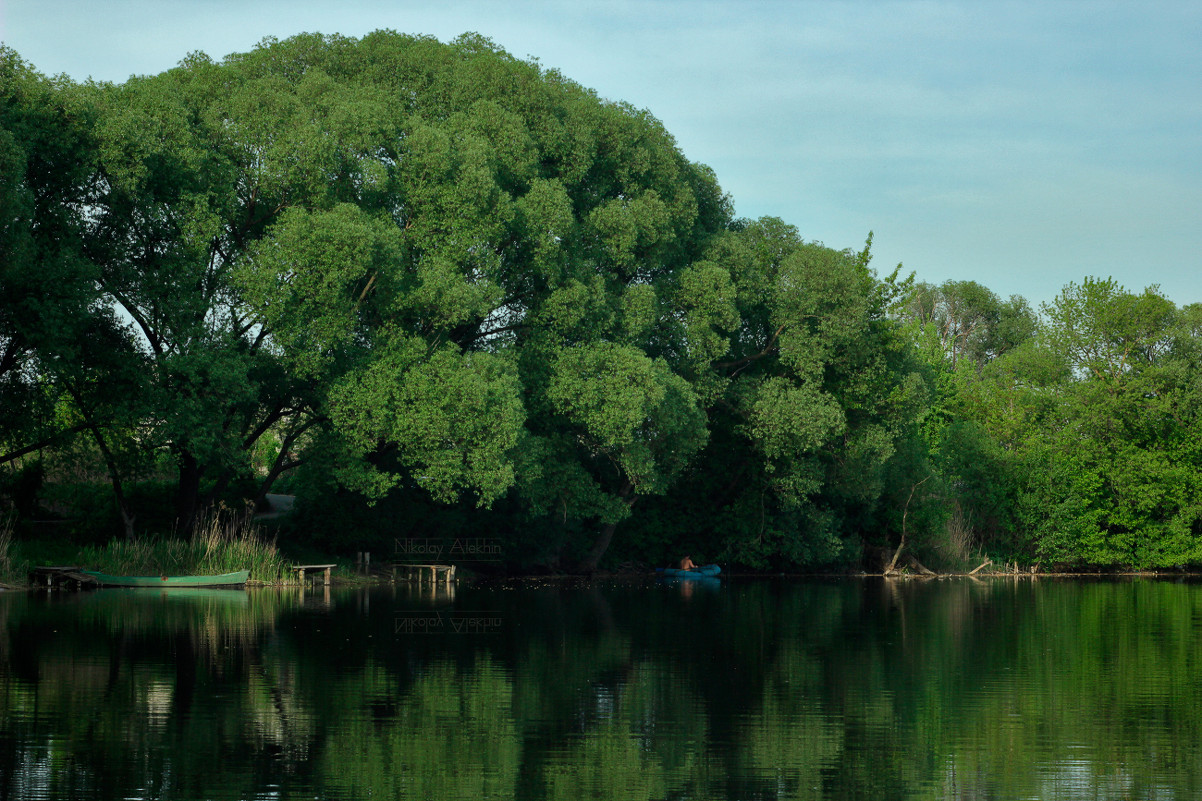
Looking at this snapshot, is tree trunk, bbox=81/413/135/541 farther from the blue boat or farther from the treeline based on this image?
the blue boat

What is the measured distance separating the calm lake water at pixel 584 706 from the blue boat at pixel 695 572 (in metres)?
22.1

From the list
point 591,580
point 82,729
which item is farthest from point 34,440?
point 82,729

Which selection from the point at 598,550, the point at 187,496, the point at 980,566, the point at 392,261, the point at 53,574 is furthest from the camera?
the point at 980,566

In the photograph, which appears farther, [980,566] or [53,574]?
[980,566]

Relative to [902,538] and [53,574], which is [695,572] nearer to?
[902,538]

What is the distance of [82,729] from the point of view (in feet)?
41.5

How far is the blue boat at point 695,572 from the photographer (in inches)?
1983

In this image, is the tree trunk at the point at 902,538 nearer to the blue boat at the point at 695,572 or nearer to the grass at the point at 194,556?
the blue boat at the point at 695,572

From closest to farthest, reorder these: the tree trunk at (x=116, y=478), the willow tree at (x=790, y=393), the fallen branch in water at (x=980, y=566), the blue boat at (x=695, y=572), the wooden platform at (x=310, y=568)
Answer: the tree trunk at (x=116, y=478) → the wooden platform at (x=310, y=568) → the willow tree at (x=790, y=393) → the blue boat at (x=695, y=572) → the fallen branch in water at (x=980, y=566)

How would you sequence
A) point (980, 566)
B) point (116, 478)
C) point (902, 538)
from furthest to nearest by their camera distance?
point (980, 566), point (902, 538), point (116, 478)

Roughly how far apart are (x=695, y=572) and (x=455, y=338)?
1455cm

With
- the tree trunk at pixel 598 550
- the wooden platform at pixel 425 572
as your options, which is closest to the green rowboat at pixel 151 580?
the wooden platform at pixel 425 572

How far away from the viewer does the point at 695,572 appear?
50406mm
